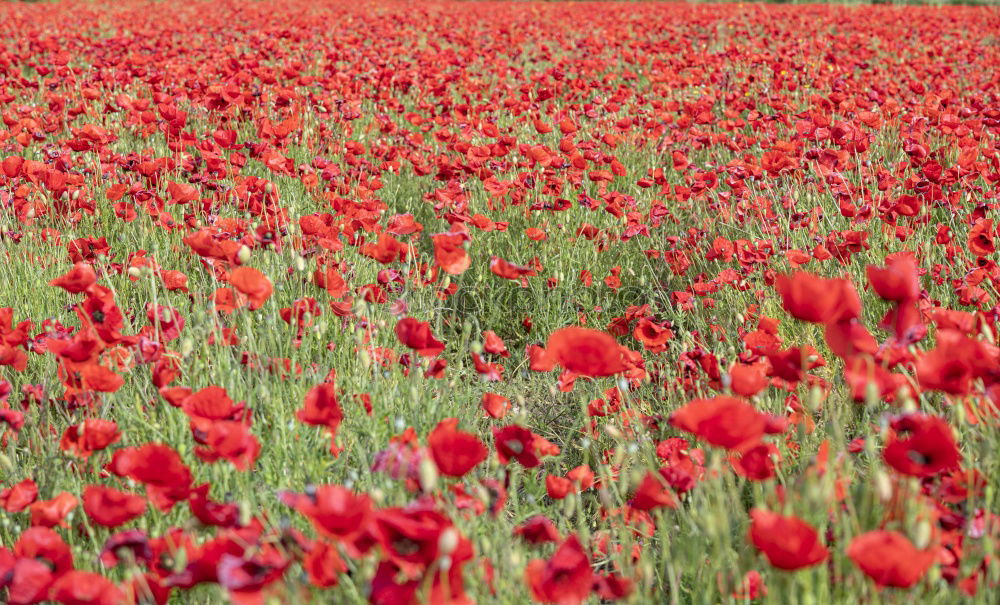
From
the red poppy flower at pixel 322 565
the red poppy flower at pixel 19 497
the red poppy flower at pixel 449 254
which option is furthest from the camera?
the red poppy flower at pixel 449 254

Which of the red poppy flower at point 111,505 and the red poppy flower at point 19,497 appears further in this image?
the red poppy flower at point 19,497

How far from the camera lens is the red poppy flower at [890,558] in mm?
1013

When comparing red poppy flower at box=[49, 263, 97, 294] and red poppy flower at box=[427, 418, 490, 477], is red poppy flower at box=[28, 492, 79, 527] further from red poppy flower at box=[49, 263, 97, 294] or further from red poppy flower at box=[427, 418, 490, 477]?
red poppy flower at box=[427, 418, 490, 477]

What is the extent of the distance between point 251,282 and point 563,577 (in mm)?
896

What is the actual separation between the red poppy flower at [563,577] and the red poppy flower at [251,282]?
85cm

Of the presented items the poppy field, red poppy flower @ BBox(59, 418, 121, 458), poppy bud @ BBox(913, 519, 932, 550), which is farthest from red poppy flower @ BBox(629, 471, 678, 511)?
red poppy flower @ BBox(59, 418, 121, 458)

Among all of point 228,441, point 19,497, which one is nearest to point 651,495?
point 228,441

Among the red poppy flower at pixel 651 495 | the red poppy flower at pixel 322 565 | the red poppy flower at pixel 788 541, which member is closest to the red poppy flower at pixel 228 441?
the red poppy flower at pixel 322 565

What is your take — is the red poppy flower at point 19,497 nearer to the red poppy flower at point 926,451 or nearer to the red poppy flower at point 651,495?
the red poppy flower at point 651,495

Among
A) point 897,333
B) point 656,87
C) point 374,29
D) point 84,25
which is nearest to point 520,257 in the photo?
point 897,333

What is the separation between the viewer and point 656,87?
6027 mm

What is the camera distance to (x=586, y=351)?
4.54 ft

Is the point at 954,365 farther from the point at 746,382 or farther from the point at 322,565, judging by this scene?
the point at 322,565

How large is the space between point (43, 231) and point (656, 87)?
4.18 metres
